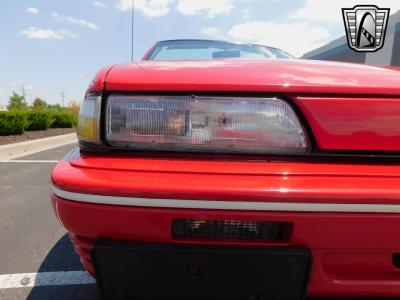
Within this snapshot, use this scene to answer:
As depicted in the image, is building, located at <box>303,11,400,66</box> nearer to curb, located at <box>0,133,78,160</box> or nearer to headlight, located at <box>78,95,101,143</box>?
curb, located at <box>0,133,78,160</box>

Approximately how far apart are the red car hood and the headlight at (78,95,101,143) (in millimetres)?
82

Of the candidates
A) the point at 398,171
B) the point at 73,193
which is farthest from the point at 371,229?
the point at 73,193

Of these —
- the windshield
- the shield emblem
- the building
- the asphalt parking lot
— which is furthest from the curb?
the building

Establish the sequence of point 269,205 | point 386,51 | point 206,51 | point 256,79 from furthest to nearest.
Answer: point 386,51 < point 206,51 < point 256,79 < point 269,205

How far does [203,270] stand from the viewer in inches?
43.8

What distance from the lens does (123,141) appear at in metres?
1.25

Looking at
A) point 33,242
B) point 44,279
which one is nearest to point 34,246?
point 33,242

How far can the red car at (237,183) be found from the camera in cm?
105

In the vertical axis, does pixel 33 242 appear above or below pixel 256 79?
below

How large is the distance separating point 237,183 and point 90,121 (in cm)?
59

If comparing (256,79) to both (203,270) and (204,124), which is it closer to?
(204,124)

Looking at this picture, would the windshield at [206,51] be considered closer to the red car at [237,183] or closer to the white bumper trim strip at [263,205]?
the red car at [237,183]

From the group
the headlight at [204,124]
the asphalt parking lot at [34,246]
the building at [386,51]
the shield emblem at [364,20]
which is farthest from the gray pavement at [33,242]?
the building at [386,51]

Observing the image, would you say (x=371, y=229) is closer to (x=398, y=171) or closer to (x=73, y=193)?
(x=398, y=171)
